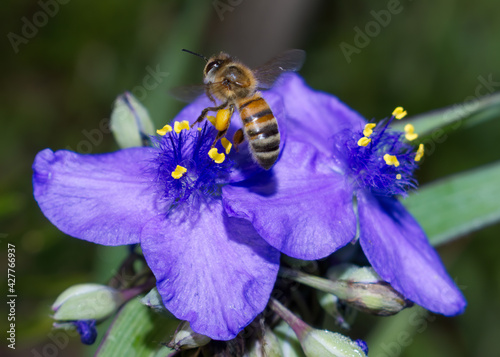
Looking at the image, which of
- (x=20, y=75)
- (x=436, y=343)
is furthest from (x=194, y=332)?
(x=20, y=75)

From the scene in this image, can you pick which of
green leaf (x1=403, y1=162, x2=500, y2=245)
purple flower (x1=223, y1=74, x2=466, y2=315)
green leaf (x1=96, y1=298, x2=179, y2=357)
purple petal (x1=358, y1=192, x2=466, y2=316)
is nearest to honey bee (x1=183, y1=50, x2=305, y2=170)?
purple flower (x1=223, y1=74, x2=466, y2=315)

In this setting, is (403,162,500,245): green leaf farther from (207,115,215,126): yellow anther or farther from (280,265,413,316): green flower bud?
(207,115,215,126): yellow anther

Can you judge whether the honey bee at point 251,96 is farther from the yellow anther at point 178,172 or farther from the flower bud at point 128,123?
the flower bud at point 128,123

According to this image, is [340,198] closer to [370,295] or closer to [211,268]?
[370,295]

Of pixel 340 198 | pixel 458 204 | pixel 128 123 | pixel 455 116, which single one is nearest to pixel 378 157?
pixel 340 198

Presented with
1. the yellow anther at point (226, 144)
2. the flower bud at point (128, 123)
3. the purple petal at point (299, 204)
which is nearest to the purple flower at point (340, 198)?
A: the purple petal at point (299, 204)

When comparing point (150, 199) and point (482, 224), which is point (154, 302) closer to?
point (150, 199)
